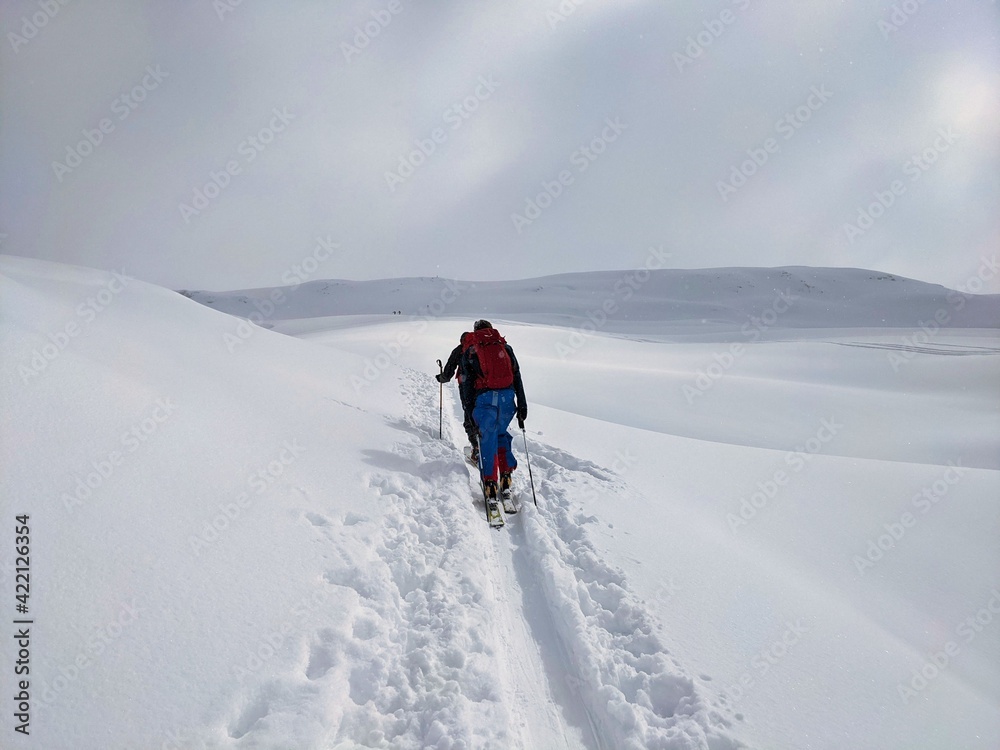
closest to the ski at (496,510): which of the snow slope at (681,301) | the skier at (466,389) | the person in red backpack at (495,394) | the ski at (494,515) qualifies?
the ski at (494,515)

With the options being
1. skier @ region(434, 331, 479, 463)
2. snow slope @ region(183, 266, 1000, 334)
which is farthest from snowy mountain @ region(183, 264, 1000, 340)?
skier @ region(434, 331, 479, 463)

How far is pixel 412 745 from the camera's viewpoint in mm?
2082

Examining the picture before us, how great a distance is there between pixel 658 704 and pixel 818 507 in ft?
11.8

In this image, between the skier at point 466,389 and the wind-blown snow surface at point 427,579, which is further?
the skier at point 466,389

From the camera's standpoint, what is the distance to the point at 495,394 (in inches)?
196

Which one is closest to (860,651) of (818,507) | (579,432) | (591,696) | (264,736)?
(591,696)

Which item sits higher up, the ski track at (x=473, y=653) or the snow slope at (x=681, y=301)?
the snow slope at (x=681, y=301)

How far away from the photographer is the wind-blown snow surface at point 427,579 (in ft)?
6.86

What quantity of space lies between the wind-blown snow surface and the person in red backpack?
44 cm

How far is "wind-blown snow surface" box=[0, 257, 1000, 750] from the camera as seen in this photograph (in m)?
2.09

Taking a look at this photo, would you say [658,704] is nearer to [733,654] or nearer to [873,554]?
[733,654]

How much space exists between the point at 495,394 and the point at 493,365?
33 cm

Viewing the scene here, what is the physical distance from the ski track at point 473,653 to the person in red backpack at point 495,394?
0.94 m

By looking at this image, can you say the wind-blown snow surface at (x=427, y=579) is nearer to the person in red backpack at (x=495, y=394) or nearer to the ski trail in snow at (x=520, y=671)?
the ski trail in snow at (x=520, y=671)
